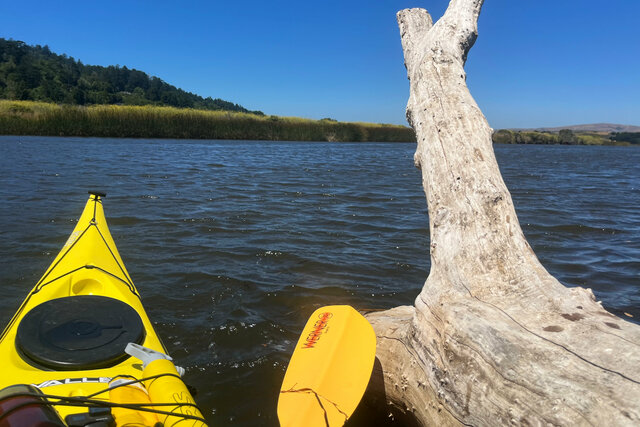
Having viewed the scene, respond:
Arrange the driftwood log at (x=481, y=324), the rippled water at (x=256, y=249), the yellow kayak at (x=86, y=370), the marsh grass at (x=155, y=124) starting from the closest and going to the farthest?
1. the driftwood log at (x=481, y=324)
2. the yellow kayak at (x=86, y=370)
3. the rippled water at (x=256, y=249)
4. the marsh grass at (x=155, y=124)

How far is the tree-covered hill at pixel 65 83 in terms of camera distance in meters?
50.9

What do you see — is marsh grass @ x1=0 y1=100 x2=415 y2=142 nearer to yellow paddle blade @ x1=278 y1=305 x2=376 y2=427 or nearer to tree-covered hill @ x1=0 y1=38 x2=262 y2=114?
tree-covered hill @ x1=0 y1=38 x2=262 y2=114

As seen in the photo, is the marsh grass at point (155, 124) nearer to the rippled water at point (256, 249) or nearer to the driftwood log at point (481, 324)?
the rippled water at point (256, 249)

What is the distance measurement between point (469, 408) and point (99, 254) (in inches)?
125

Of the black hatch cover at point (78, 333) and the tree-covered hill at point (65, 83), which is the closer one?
the black hatch cover at point (78, 333)

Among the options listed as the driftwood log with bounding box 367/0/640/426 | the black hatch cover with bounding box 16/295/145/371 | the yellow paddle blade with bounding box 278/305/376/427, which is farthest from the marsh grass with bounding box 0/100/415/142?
the yellow paddle blade with bounding box 278/305/376/427

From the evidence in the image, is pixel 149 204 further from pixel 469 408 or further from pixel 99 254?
pixel 469 408

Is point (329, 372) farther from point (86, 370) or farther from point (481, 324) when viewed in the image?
point (86, 370)

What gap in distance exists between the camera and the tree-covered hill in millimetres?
50938

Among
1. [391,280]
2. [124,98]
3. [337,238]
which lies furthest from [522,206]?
[124,98]

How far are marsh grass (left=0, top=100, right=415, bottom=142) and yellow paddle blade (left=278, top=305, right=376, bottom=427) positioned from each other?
94.1 ft

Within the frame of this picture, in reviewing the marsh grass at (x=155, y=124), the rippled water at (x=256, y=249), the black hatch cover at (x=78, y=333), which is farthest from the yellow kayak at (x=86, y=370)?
the marsh grass at (x=155, y=124)

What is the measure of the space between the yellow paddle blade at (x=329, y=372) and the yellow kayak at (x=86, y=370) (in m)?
0.50

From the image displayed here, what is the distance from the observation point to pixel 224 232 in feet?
21.7
